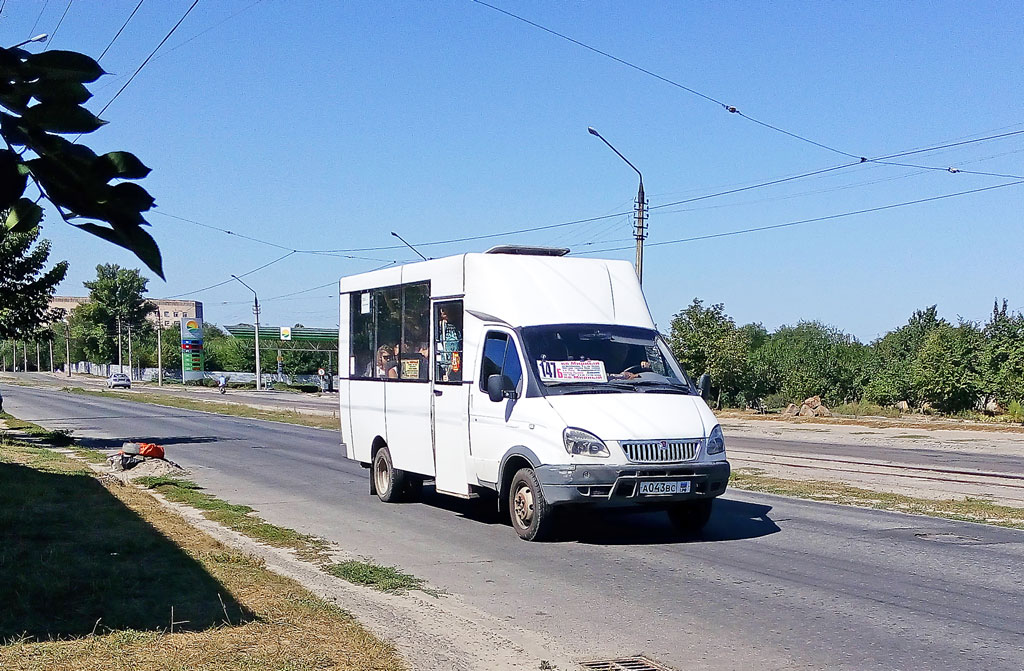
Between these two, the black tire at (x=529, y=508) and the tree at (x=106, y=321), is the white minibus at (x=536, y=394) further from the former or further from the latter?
the tree at (x=106, y=321)

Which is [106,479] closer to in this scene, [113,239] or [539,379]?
[539,379]

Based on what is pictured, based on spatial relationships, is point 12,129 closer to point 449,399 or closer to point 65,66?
point 65,66

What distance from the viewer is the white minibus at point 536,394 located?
1016 cm

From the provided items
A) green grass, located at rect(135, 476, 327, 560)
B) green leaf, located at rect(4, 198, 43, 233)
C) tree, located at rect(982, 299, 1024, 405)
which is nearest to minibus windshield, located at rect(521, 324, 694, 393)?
green grass, located at rect(135, 476, 327, 560)

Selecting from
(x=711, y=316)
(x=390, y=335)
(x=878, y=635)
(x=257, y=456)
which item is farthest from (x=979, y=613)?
(x=711, y=316)

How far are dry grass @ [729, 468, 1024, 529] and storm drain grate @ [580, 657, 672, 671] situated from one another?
7.04 metres

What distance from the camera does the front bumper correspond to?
10.0m

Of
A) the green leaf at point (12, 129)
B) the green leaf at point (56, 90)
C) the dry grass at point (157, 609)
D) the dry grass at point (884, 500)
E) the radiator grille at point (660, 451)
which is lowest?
the dry grass at point (884, 500)

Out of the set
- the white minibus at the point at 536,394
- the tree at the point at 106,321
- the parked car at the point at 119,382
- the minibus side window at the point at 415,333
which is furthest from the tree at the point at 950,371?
the tree at the point at 106,321

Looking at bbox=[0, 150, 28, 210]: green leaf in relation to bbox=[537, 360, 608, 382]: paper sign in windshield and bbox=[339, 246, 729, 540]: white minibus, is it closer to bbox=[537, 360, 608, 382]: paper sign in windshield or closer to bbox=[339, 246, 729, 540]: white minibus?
bbox=[339, 246, 729, 540]: white minibus

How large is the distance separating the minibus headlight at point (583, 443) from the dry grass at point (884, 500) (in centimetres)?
495

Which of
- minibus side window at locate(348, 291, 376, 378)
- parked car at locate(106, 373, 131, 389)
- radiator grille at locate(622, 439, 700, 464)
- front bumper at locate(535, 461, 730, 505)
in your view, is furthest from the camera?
parked car at locate(106, 373, 131, 389)

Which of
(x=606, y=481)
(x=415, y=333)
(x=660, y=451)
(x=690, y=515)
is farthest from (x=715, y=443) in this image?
(x=415, y=333)

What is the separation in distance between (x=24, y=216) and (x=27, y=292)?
24.3m
